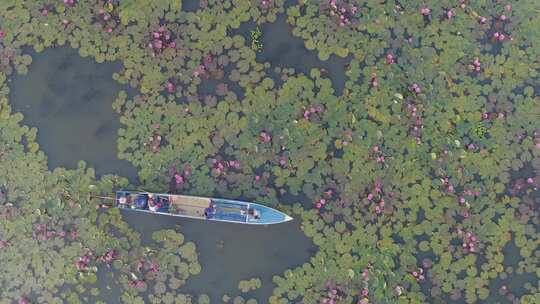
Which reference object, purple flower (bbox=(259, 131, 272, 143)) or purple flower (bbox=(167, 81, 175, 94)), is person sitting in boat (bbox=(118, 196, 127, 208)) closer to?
purple flower (bbox=(167, 81, 175, 94))

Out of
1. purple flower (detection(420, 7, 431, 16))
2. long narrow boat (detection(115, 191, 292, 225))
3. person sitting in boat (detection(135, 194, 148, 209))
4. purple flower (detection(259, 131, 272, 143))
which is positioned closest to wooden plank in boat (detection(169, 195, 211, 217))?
long narrow boat (detection(115, 191, 292, 225))

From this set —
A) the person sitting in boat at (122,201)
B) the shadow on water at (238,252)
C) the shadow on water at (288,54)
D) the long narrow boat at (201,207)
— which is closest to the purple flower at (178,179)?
the long narrow boat at (201,207)

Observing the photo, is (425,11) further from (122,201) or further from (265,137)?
(122,201)

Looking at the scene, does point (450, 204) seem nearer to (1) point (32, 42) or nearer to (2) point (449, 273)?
(2) point (449, 273)

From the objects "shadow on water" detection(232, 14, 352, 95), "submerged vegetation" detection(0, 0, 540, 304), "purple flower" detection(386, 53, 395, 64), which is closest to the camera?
"submerged vegetation" detection(0, 0, 540, 304)

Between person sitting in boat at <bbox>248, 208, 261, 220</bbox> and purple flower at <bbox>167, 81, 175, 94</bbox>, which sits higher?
purple flower at <bbox>167, 81, 175, 94</bbox>
